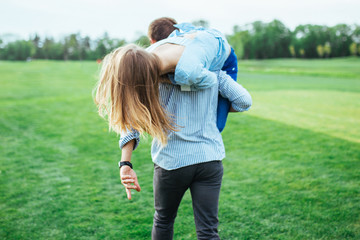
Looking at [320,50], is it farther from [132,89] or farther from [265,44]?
[132,89]

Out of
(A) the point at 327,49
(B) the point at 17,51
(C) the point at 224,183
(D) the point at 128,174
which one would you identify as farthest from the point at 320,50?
(D) the point at 128,174

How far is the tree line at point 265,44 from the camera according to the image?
77.1 m

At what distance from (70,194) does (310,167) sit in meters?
3.51

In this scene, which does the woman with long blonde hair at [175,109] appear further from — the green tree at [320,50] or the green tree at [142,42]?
the green tree at [320,50]

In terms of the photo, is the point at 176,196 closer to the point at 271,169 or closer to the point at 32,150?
the point at 271,169

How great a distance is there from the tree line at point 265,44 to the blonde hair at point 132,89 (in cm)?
7838

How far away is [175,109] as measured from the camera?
5.66 feet

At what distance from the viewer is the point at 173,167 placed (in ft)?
5.77

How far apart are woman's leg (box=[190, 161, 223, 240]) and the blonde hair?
0.38m

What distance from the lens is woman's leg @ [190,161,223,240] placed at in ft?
5.90

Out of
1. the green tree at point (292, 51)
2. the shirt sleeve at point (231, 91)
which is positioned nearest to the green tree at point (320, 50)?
the green tree at point (292, 51)

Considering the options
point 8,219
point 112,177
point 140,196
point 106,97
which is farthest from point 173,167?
point 112,177

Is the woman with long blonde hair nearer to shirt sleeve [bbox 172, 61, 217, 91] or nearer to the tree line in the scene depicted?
shirt sleeve [bbox 172, 61, 217, 91]

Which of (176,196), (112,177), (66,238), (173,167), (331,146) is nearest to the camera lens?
(173,167)
